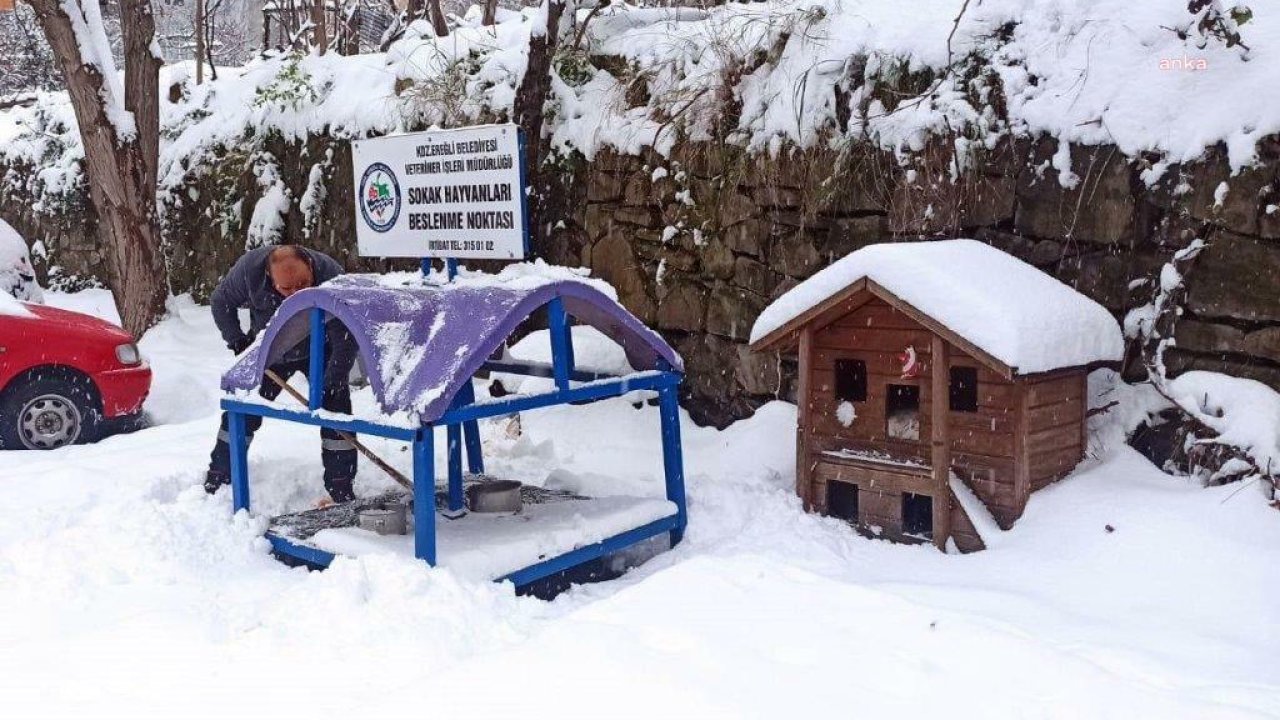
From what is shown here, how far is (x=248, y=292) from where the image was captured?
18.9 ft

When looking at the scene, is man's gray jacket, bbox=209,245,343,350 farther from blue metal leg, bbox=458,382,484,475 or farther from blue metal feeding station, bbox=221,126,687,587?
blue metal leg, bbox=458,382,484,475

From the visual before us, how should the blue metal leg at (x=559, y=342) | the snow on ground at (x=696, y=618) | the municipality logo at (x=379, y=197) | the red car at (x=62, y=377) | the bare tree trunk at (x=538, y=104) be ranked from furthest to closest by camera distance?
the bare tree trunk at (x=538, y=104) → the red car at (x=62, y=377) → the municipality logo at (x=379, y=197) → the blue metal leg at (x=559, y=342) → the snow on ground at (x=696, y=618)

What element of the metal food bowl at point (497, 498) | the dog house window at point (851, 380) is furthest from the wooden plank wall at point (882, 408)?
the metal food bowl at point (497, 498)

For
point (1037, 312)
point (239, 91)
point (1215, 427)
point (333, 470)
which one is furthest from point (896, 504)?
point (239, 91)

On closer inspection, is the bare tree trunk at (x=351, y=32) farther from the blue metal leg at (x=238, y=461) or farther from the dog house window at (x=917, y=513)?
the dog house window at (x=917, y=513)

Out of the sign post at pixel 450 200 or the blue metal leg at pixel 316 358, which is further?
the sign post at pixel 450 200

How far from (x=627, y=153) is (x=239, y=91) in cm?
666

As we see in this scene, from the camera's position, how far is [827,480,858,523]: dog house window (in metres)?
Result: 5.26

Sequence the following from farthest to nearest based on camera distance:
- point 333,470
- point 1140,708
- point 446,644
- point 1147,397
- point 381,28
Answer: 1. point 381,28
2. point 333,470
3. point 1147,397
4. point 446,644
5. point 1140,708

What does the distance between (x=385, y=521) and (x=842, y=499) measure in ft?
7.36

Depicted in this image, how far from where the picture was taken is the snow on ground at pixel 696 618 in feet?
9.84

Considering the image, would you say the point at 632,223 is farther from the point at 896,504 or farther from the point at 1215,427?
the point at 1215,427

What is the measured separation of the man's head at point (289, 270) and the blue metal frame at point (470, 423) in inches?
29.3

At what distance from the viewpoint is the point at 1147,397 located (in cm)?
492
